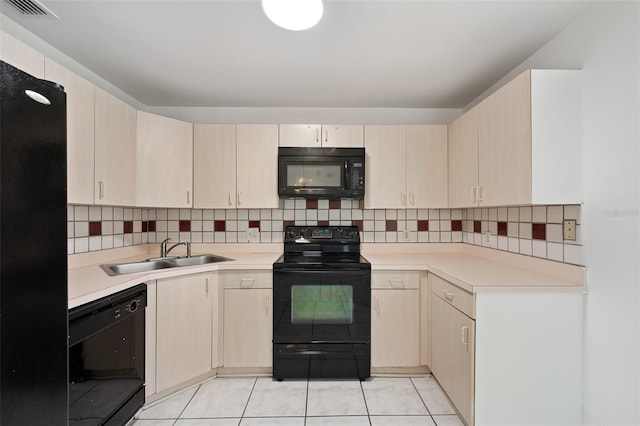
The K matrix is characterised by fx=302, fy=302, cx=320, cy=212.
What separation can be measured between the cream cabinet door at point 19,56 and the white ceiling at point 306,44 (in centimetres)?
28

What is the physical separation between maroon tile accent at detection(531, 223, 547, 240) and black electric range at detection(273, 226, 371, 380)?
42.2 inches

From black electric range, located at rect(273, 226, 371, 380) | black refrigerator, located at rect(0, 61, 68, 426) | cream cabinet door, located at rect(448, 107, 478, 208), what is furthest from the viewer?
black electric range, located at rect(273, 226, 371, 380)

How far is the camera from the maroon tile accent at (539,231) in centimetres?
180

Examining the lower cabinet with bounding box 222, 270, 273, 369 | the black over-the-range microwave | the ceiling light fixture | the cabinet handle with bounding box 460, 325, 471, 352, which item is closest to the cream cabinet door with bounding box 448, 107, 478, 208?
the black over-the-range microwave

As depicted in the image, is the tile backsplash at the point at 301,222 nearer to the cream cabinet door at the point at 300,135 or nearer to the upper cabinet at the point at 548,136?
the cream cabinet door at the point at 300,135

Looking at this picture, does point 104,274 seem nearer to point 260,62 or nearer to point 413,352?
point 260,62

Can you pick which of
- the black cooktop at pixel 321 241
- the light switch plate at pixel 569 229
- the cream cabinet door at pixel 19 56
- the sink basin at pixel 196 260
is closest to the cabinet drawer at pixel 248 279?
the sink basin at pixel 196 260

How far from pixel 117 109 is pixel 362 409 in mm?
2503

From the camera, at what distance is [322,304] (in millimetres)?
2209

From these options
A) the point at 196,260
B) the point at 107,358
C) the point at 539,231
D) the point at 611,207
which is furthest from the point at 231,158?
the point at 611,207

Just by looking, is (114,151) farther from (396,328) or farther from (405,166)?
(396,328)

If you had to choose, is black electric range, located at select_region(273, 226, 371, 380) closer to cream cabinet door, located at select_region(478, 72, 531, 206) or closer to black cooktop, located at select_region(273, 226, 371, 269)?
black cooktop, located at select_region(273, 226, 371, 269)

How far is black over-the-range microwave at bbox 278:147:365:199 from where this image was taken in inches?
97.1

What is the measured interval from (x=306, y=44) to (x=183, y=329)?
A: 1.99m
